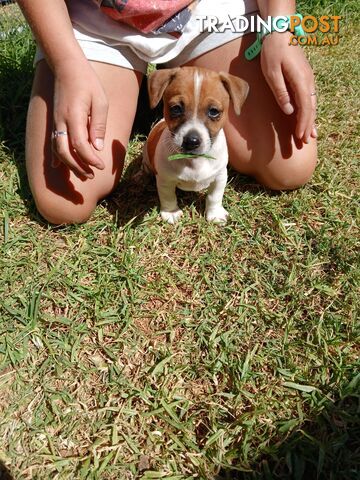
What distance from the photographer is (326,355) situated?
2400 millimetres

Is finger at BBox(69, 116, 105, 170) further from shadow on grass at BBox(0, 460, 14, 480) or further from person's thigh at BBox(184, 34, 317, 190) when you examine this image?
shadow on grass at BBox(0, 460, 14, 480)

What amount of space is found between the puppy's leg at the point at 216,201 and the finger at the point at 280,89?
558 mm

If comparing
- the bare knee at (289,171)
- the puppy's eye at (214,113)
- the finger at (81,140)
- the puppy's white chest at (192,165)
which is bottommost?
the bare knee at (289,171)

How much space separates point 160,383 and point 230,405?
387 millimetres

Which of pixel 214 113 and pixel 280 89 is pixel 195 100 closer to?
pixel 214 113

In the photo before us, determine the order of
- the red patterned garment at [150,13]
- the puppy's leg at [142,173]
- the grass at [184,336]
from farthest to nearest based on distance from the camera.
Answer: the puppy's leg at [142,173] < the red patterned garment at [150,13] < the grass at [184,336]

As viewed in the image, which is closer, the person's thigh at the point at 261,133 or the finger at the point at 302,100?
the finger at the point at 302,100

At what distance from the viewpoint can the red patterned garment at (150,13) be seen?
2.82 m

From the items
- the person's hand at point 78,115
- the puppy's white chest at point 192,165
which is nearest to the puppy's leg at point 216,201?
the puppy's white chest at point 192,165

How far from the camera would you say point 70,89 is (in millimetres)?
2514

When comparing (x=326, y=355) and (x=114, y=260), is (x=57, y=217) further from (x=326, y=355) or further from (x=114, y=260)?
(x=326, y=355)

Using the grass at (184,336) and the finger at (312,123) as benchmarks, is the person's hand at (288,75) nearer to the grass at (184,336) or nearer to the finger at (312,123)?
the finger at (312,123)

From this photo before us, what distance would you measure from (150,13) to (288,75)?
0.98 meters

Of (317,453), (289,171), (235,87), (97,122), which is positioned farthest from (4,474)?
(289,171)
